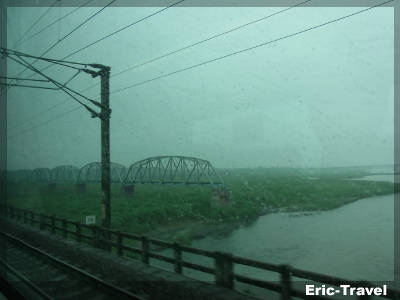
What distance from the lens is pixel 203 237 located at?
3028cm

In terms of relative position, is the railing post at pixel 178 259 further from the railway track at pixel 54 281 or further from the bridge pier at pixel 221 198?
the bridge pier at pixel 221 198

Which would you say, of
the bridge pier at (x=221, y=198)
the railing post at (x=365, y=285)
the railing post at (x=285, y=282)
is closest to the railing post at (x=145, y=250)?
the railing post at (x=285, y=282)

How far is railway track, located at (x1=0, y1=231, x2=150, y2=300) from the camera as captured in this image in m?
9.27

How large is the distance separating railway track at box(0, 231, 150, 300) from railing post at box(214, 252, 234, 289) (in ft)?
5.91

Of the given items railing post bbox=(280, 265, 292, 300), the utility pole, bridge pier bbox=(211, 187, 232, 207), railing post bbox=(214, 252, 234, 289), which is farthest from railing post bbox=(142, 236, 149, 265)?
bridge pier bbox=(211, 187, 232, 207)

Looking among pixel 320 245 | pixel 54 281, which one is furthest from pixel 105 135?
pixel 320 245

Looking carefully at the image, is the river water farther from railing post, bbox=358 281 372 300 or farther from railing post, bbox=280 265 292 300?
railing post, bbox=358 281 372 300

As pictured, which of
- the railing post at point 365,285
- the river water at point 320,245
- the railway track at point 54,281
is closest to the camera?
the railing post at point 365,285

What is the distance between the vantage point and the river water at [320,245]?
59.7 ft

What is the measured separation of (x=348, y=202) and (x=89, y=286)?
174 feet

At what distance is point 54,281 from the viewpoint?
10.9 m

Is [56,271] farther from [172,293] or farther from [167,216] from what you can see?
[167,216]

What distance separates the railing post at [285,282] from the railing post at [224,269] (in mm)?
1777

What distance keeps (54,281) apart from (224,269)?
16.4 feet
